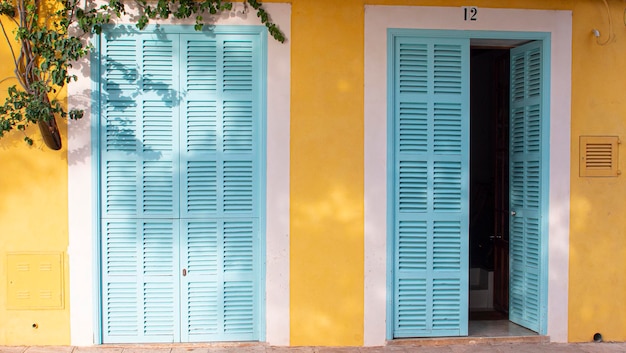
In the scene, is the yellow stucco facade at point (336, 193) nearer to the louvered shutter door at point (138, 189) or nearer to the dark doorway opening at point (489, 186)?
the louvered shutter door at point (138, 189)

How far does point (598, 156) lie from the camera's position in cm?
616

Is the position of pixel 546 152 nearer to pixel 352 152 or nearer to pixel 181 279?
pixel 352 152

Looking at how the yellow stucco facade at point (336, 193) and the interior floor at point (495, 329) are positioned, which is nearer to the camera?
the yellow stucco facade at point (336, 193)

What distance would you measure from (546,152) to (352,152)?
75.7 inches

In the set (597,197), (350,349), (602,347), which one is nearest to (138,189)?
(350,349)

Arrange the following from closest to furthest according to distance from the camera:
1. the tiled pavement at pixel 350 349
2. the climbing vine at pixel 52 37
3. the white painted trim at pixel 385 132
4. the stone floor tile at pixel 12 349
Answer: the climbing vine at pixel 52 37
the stone floor tile at pixel 12 349
the tiled pavement at pixel 350 349
the white painted trim at pixel 385 132

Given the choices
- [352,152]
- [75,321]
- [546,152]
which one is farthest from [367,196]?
[75,321]

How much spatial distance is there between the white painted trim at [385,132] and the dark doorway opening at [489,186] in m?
0.68

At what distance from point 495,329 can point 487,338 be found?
32 centimetres

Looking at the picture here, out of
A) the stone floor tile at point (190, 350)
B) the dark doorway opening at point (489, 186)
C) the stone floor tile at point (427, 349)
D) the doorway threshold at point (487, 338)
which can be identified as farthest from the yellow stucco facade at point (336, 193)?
the dark doorway opening at point (489, 186)

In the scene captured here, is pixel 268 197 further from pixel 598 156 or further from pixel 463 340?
pixel 598 156

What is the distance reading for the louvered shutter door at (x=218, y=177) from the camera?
586 centimetres

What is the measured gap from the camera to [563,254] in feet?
20.1

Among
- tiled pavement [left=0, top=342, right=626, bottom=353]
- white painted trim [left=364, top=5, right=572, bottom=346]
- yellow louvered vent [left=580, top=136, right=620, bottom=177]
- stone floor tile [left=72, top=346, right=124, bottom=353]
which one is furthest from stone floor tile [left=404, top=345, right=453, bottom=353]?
stone floor tile [left=72, top=346, right=124, bottom=353]
